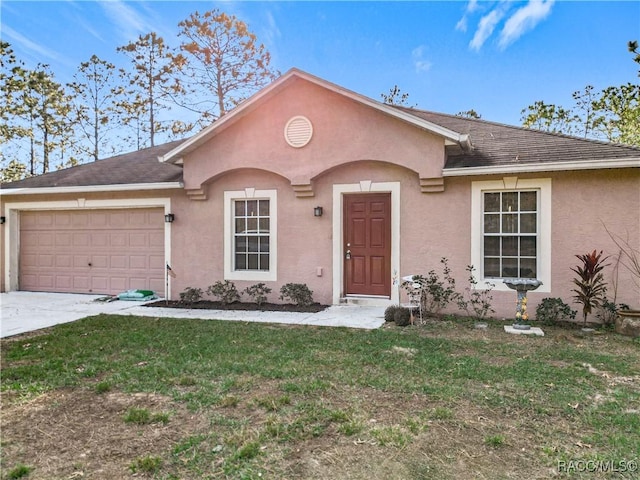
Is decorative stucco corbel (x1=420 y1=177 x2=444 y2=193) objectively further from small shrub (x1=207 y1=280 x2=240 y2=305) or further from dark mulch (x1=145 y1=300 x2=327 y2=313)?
small shrub (x1=207 y1=280 x2=240 y2=305)

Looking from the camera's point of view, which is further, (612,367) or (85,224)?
(85,224)

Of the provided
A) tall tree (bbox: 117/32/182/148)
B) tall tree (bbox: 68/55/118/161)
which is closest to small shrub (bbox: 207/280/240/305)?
tall tree (bbox: 117/32/182/148)

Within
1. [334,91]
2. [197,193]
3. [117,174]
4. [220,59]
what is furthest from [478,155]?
[220,59]

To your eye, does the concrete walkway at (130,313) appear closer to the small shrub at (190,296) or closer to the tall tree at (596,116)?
the small shrub at (190,296)

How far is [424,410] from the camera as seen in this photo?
11.3ft

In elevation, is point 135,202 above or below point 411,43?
below

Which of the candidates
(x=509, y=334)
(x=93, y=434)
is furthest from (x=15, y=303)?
(x=509, y=334)

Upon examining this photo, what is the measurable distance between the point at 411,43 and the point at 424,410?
13070 millimetres

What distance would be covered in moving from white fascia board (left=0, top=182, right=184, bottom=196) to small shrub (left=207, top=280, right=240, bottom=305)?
2.50 m

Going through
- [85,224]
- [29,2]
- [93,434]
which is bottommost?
[93,434]

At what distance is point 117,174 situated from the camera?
10.9 m

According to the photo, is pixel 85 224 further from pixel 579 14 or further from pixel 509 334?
pixel 579 14

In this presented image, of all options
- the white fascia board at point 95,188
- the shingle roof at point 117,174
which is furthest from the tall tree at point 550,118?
the white fascia board at point 95,188

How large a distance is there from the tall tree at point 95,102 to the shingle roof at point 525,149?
2149 centimetres
